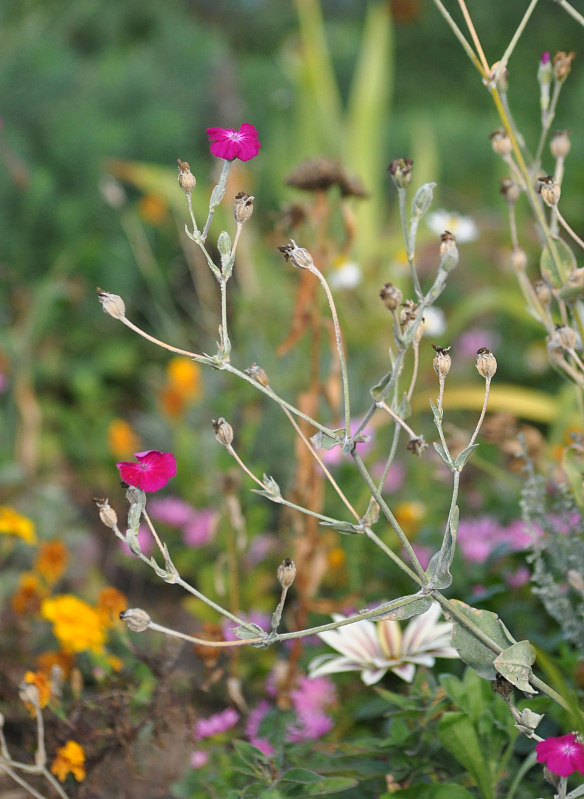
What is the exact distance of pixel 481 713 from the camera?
1.02m

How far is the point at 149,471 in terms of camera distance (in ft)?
2.68

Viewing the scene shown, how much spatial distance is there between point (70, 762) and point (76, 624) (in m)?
0.22

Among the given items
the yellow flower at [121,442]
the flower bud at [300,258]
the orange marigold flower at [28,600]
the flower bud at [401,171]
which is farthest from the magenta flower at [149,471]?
the yellow flower at [121,442]

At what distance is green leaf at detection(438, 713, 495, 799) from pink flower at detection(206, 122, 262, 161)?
61 cm

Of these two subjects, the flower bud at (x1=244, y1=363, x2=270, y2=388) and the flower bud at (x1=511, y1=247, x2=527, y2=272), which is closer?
the flower bud at (x1=244, y1=363, x2=270, y2=388)

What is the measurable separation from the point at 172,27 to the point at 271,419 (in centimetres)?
287

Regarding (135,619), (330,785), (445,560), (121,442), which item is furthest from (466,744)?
(121,442)

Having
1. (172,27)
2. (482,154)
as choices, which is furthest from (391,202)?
(172,27)

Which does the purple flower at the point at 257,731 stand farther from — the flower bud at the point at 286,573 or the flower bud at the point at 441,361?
the flower bud at the point at 441,361

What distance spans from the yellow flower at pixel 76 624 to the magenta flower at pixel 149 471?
1.60 feet

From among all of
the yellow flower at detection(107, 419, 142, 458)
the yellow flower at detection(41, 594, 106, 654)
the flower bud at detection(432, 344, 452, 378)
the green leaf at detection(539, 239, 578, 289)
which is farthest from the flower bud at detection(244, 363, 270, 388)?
the yellow flower at detection(107, 419, 142, 458)

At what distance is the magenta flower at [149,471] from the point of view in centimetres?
81

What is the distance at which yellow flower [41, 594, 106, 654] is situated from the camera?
48.2 inches

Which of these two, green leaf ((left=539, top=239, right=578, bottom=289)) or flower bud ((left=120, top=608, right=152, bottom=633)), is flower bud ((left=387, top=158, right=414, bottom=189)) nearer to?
green leaf ((left=539, top=239, right=578, bottom=289))
